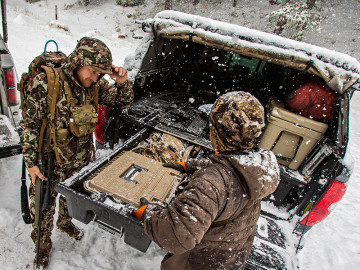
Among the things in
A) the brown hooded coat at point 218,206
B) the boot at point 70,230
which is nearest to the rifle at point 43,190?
the boot at point 70,230

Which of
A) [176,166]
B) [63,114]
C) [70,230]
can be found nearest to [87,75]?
[63,114]

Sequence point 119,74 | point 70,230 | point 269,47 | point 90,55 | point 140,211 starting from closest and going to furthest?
point 140,211
point 90,55
point 119,74
point 269,47
point 70,230

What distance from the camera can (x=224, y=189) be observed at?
103 cm

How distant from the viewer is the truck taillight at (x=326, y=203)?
2.07 meters

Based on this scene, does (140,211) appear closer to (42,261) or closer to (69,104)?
(69,104)

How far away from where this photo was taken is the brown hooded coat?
1.00m

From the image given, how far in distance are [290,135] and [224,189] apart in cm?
196

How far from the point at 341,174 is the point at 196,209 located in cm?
171

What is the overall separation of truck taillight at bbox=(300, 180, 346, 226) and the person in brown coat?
4.39 ft

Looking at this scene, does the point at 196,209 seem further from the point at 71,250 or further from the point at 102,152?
the point at 102,152

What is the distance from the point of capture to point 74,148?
2.10 meters

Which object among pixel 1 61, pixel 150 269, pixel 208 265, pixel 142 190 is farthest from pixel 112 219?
pixel 1 61

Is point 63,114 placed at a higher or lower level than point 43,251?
higher

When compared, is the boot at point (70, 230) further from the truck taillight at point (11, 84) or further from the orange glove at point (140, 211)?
the truck taillight at point (11, 84)
